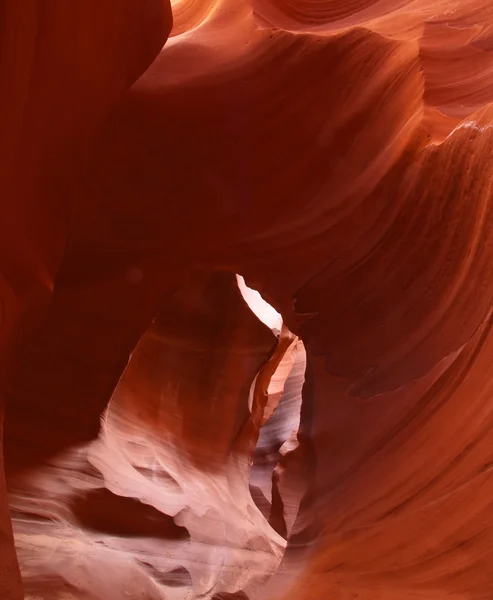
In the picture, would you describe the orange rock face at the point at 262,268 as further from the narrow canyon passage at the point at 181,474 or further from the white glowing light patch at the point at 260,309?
the white glowing light patch at the point at 260,309

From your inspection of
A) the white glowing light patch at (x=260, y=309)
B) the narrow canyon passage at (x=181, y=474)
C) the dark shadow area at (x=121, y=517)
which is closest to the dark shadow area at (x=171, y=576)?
the narrow canyon passage at (x=181, y=474)

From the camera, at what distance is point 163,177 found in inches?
109

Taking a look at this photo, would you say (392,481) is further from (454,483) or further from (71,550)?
(71,550)

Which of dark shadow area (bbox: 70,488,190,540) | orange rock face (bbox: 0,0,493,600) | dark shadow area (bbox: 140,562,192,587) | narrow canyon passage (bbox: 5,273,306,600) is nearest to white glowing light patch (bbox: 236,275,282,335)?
narrow canyon passage (bbox: 5,273,306,600)

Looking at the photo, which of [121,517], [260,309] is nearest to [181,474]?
[121,517]

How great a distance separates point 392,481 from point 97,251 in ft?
5.87

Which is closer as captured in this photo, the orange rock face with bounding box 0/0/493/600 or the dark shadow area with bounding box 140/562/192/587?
the orange rock face with bounding box 0/0/493/600

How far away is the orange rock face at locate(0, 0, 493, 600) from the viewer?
159 cm

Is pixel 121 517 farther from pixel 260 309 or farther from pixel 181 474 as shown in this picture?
pixel 260 309

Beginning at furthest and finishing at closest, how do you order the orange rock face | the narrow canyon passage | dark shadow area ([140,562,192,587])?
dark shadow area ([140,562,192,587]), the narrow canyon passage, the orange rock face

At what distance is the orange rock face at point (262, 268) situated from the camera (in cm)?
159

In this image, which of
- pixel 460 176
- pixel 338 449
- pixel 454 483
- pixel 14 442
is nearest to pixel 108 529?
pixel 14 442

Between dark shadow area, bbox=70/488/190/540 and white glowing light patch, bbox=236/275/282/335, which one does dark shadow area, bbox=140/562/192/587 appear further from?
white glowing light patch, bbox=236/275/282/335

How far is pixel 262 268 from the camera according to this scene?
2824 millimetres
